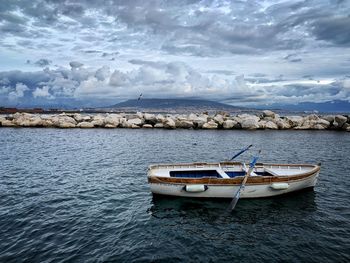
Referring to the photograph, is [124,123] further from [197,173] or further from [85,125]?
[197,173]

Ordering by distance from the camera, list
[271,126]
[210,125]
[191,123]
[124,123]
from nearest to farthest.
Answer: [271,126] < [210,125] < [191,123] < [124,123]

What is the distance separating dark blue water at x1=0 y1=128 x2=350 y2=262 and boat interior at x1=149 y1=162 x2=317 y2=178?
95.7 inches

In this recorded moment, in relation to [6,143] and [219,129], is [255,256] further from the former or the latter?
[219,129]

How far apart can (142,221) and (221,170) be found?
9.83m

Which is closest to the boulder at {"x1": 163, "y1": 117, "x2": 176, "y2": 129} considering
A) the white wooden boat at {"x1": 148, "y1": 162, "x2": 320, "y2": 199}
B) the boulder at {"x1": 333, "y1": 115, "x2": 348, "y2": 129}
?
the boulder at {"x1": 333, "y1": 115, "x2": 348, "y2": 129}

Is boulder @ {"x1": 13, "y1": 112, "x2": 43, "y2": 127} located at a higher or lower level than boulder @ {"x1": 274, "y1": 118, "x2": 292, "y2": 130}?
higher

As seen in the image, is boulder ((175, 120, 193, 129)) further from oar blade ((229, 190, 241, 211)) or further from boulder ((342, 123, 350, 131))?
oar blade ((229, 190, 241, 211))

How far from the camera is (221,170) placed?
82.8 feet

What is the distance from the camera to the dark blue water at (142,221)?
1428 cm

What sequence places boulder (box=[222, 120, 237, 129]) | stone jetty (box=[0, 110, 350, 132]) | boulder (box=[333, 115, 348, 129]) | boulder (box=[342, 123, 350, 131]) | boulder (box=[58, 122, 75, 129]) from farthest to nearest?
boulder (box=[58, 122, 75, 129])
boulder (box=[222, 120, 237, 129])
stone jetty (box=[0, 110, 350, 132])
boulder (box=[333, 115, 348, 129])
boulder (box=[342, 123, 350, 131])

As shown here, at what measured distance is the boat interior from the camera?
25078 mm

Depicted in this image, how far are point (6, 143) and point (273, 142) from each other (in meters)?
48.0

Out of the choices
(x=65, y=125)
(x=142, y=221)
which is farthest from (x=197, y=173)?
(x=65, y=125)

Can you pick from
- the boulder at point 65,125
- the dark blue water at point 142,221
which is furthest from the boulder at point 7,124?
the dark blue water at point 142,221
